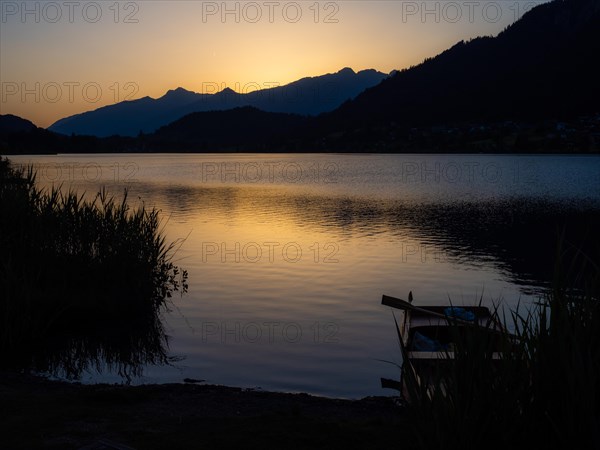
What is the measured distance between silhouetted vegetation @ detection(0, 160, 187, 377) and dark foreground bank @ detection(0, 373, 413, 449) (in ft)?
8.87

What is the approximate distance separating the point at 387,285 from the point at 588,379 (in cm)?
1787

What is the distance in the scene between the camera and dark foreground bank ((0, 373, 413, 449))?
27.0 ft

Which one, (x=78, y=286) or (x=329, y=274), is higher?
(x=78, y=286)

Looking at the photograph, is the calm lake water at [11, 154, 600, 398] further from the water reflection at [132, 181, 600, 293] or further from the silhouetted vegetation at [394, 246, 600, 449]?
the silhouetted vegetation at [394, 246, 600, 449]

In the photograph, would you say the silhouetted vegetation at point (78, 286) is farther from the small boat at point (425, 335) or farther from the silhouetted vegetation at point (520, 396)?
the silhouetted vegetation at point (520, 396)

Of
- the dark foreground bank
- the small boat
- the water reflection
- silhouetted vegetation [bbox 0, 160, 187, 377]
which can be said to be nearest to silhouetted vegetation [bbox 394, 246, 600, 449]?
the dark foreground bank

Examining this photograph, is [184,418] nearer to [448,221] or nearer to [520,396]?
[520,396]

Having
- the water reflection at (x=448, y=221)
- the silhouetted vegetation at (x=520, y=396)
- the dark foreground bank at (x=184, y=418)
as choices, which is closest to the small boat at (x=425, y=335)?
the dark foreground bank at (x=184, y=418)

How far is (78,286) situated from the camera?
17375 mm

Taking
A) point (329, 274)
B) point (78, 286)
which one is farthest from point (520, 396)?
point (329, 274)

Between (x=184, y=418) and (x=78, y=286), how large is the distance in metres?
9.31

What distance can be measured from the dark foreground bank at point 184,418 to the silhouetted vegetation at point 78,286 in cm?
270

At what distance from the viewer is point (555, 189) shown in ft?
243

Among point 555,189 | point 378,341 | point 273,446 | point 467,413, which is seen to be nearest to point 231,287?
point 378,341
